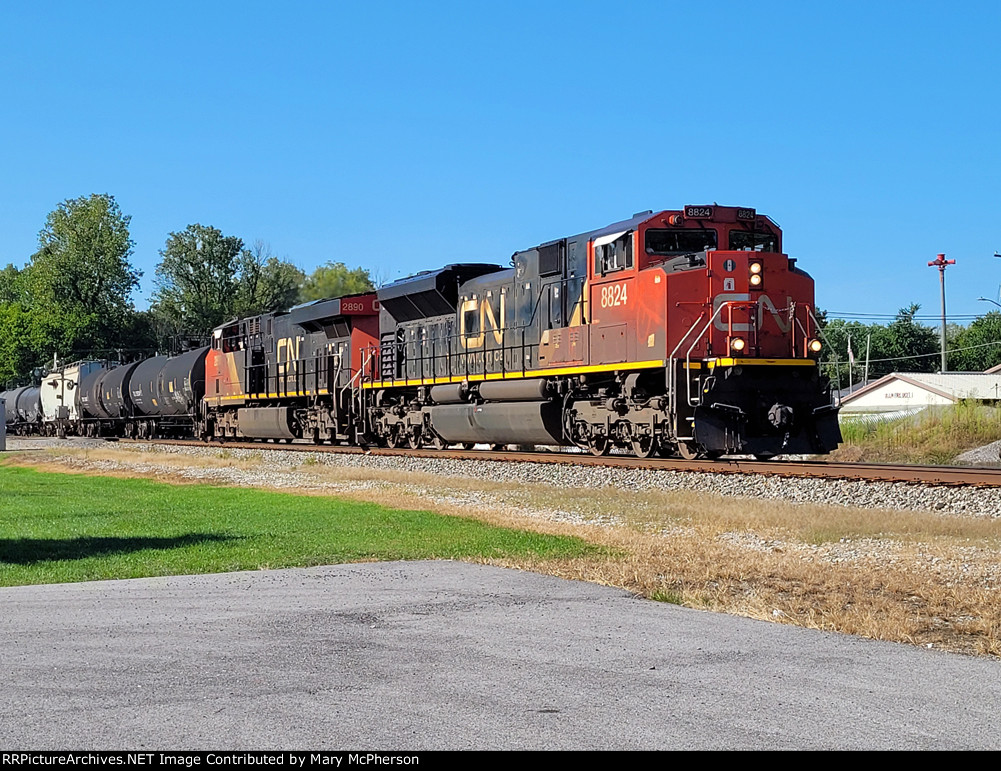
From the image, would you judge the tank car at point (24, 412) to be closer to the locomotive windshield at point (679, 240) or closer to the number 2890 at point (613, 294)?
the number 2890 at point (613, 294)

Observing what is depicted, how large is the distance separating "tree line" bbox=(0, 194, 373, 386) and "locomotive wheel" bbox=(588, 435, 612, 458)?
66.1 m

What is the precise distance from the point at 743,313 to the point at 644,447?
303 cm

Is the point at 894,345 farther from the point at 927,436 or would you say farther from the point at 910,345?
the point at 927,436

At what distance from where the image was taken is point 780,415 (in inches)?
698

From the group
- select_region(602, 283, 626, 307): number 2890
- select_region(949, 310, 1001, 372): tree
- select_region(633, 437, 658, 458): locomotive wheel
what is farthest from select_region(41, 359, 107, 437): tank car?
select_region(949, 310, 1001, 372): tree

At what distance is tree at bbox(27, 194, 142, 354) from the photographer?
286ft

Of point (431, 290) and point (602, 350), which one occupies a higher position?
point (431, 290)

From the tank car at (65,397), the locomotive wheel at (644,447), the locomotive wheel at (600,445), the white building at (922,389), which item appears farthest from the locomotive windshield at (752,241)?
the tank car at (65,397)

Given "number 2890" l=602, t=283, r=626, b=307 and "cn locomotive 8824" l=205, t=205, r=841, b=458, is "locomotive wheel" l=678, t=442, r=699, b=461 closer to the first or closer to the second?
"cn locomotive 8824" l=205, t=205, r=841, b=458

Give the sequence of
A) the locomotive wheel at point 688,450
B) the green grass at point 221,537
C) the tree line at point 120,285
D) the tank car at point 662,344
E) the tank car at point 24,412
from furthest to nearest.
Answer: the tree line at point 120,285, the tank car at point 24,412, the locomotive wheel at point 688,450, the tank car at point 662,344, the green grass at point 221,537

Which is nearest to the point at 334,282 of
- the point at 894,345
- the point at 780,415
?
the point at 894,345

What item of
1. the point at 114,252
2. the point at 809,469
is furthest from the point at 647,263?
the point at 114,252

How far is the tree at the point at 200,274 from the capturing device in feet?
291

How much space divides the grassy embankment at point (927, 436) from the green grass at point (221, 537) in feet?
50.1
